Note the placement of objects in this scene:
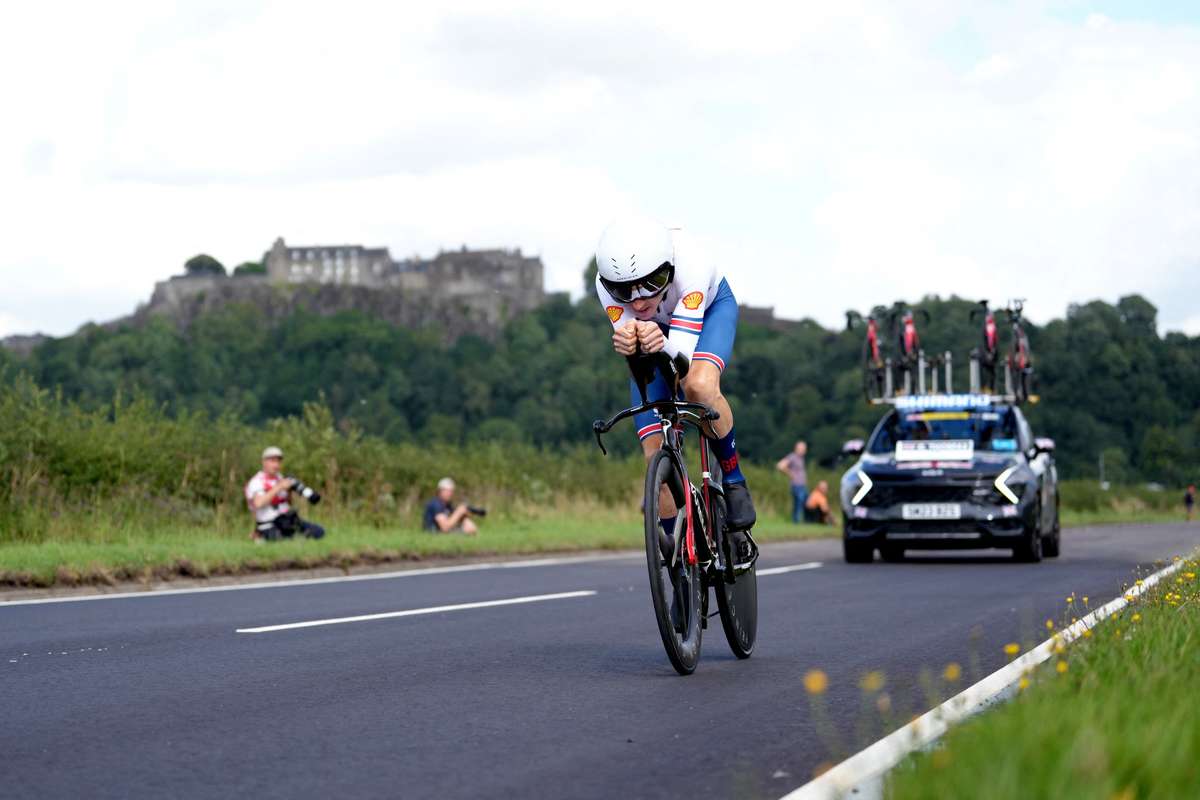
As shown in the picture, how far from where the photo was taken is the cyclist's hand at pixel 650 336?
7352 millimetres

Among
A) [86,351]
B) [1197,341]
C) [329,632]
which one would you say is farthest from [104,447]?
[86,351]

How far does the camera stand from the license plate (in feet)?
60.1

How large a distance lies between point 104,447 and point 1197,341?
1022 inches

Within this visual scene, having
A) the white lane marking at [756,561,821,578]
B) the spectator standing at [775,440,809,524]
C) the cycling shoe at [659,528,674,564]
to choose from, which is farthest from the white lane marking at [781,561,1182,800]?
the spectator standing at [775,440,809,524]

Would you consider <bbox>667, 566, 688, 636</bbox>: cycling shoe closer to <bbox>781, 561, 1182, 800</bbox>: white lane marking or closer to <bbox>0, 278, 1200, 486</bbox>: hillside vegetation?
<bbox>781, 561, 1182, 800</bbox>: white lane marking

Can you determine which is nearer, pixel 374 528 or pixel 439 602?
pixel 439 602

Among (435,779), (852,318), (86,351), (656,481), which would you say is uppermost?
(86,351)

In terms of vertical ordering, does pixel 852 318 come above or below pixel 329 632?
above

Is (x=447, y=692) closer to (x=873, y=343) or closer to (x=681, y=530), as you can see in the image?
(x=681, y=530)

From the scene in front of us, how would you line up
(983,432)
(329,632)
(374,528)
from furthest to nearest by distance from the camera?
(374,528) < (983,432) < (329,632)

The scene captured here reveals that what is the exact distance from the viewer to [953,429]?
1953 cm

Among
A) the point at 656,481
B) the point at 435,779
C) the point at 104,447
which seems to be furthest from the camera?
the point at 104,447

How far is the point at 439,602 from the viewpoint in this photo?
41.1 feet

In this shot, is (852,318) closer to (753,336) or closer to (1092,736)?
(1092,736)
